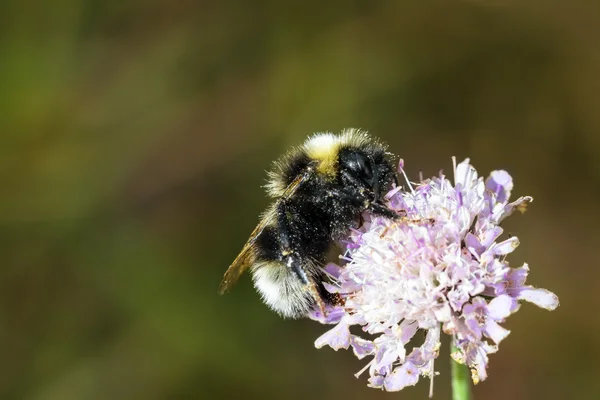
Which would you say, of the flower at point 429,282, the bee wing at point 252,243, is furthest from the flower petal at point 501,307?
the bee wing at point 252,243

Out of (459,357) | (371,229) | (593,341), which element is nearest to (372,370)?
(459,357)

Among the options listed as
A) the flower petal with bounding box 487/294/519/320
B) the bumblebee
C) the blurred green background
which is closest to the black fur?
the bumblebee

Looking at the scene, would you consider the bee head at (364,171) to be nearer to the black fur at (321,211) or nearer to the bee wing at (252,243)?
the black fur at (321,211)

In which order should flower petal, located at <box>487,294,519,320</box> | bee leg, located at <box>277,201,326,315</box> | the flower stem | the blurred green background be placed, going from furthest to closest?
the blurred green background
bee leg, located at <box>277,201,326,315</box>
the flower stem
flower petal, located at <box>487,294,519,320</box>

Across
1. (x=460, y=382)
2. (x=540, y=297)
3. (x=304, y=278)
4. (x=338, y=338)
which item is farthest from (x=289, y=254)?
(x=540, y=297)

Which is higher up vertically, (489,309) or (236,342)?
(489,309)

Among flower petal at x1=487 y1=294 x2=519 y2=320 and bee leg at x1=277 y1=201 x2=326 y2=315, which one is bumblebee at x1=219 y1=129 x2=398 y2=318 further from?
flower petal at x1=487 y1=294 x2=519 y2=320

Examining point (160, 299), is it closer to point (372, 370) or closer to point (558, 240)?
point (372, 370)
